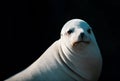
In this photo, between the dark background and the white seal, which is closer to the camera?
the white seal

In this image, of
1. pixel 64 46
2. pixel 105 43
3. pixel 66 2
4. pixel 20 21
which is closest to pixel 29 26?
pixel 20 21

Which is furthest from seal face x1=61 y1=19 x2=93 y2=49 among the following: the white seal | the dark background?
the dark background

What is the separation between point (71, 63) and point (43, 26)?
84.5 inches

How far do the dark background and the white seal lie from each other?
1593 mm

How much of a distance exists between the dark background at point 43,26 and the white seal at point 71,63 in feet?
5.22

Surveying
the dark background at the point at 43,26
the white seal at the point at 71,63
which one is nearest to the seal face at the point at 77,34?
the white seal at the point at 71,63

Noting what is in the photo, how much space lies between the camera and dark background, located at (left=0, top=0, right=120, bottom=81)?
8258 mm

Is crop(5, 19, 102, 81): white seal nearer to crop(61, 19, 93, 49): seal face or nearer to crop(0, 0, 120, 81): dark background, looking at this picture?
crop(61, 19, 93, 49): seal face

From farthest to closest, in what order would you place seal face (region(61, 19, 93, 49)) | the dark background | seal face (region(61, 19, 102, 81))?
the dark background < seal face (region(61, 19, 102, 81)) < seal face (region(61, 19, 93, 49))

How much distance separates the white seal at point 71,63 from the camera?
21.1 ft

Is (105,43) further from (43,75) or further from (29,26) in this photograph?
(43,75)

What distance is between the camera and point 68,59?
258 inches

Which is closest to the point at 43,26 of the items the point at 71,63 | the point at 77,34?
the point at 71,63

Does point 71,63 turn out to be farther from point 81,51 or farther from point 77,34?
point 77,34
